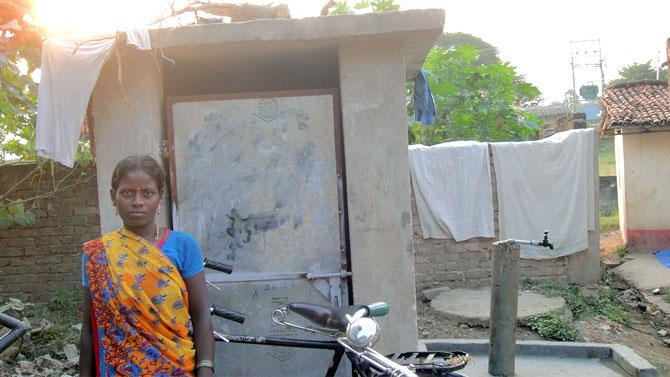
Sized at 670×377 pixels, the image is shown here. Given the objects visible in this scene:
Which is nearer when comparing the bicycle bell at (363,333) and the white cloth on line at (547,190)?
the bicycle bell at (363,333)

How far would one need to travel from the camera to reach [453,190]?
9.10m

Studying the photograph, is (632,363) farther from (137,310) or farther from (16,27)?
(16,27)

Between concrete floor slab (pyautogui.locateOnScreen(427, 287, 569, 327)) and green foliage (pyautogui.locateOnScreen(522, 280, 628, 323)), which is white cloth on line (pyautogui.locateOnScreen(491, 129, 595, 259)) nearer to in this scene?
green foliage (pyautogui.locateOnScreen(522, 280, 628, 323))

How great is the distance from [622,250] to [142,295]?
38.9ft

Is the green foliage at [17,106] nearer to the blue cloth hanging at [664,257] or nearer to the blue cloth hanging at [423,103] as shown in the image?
the blue cloth hanging at [423,103]

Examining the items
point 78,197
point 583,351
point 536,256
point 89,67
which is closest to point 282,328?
point 89,67

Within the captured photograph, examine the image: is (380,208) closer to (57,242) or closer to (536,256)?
(57,242)

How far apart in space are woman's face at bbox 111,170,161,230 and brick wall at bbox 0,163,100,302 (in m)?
5.62

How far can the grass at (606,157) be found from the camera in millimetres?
23906

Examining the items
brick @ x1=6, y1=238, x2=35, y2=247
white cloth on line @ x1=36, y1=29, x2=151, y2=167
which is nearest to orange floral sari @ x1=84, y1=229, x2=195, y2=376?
white cloth on line @ x1=36, y1=29, x2=151, y2=167

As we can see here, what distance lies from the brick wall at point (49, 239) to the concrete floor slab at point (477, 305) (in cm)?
435

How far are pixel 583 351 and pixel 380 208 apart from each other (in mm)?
3079

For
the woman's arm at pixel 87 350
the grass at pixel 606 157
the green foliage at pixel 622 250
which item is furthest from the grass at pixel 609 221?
the woman's arm at pixel 87 350

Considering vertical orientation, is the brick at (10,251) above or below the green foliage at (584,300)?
above
